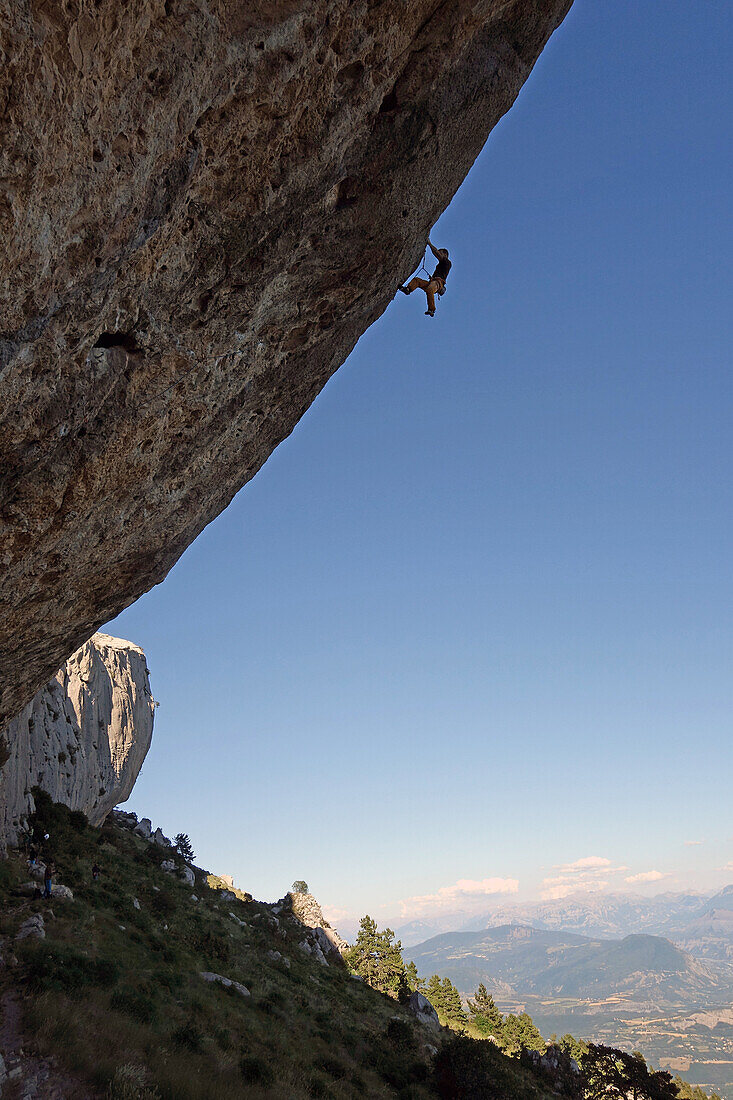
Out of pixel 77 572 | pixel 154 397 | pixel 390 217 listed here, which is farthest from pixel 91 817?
pixel 390 217

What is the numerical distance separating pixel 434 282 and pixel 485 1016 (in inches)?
2113

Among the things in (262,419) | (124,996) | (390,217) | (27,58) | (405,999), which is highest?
(390,217)

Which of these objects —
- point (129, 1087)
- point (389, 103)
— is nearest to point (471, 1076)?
point (129, 1087)

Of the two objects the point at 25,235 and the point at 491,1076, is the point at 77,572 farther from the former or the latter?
the point at 491,1076

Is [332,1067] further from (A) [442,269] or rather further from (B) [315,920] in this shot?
(B) [315,920]

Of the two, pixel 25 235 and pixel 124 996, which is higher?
pixel 25 235

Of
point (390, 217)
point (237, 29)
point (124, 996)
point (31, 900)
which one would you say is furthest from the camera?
point (31, 900)

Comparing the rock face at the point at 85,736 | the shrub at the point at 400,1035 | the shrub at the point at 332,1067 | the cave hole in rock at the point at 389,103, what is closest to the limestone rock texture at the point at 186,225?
the cave hole in rock at the point at 389,103

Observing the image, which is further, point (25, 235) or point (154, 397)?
point (154, 397)

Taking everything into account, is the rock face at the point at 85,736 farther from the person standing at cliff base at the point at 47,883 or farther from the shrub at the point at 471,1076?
the shrub at the point at 471,1076

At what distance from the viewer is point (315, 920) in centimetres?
5078

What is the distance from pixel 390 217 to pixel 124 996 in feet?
56.8

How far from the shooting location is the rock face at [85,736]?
27344 millimetres

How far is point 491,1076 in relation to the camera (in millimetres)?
19250
